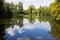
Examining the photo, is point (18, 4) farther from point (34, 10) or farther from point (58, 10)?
point (58, 10)

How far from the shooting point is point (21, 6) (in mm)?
76625

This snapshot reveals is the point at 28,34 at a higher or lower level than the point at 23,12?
higher

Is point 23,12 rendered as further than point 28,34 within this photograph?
Yes

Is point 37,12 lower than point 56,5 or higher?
lower

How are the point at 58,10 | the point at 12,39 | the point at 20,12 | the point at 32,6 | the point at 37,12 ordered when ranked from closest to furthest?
the point at 12,39 < the point at 58,10 < the point at 20,12 < the point at 37,12 < the point at 32,6

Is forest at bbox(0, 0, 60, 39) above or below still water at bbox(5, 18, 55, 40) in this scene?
below

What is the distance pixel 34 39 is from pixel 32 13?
230ft

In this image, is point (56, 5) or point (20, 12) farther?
point (20, 12)

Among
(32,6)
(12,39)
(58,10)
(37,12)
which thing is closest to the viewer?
(12,39)

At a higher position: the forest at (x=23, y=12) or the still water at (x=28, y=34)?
the still water at (x=28, y=34)

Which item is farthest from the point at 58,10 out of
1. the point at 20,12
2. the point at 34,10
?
the point at 34,10

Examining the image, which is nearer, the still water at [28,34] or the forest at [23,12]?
the still water at [28,34]

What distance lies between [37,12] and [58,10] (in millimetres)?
44687

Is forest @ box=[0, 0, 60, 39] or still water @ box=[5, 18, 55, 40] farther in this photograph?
forest @ box=[0, 0, 60, 39]
